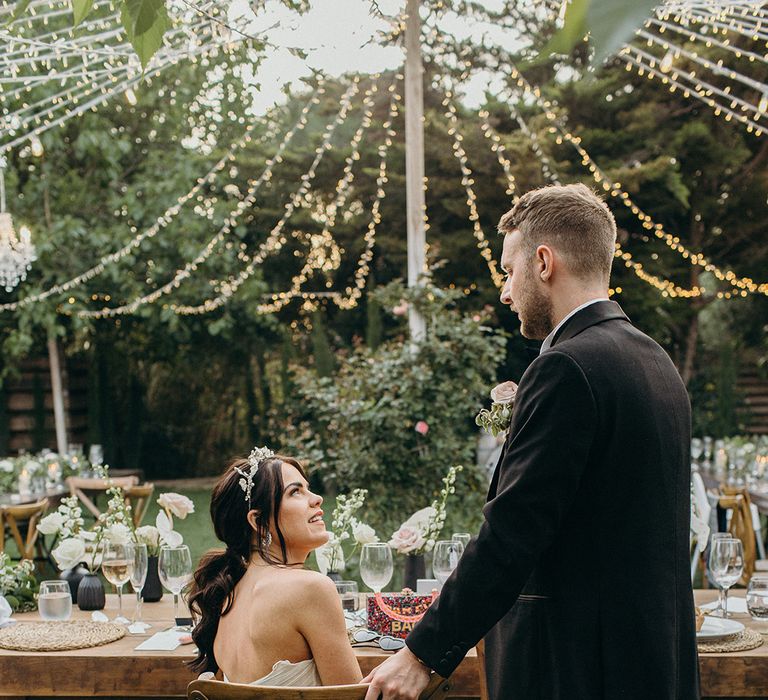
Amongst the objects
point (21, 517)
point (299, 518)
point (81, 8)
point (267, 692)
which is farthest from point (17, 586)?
point (81, 8)

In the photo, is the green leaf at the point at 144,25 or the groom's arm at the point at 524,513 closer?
the green leaf at the point at 144,25

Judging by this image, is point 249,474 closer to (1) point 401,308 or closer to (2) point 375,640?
(2) point 375,640

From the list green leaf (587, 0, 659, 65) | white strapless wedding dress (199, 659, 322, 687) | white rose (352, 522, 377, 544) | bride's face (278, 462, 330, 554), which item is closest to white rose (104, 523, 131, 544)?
white rose (352, 522, 377, 544)

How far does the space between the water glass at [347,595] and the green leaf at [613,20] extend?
266 cm

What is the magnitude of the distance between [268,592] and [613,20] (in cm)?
175

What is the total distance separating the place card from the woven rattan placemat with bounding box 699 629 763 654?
58.4 inches

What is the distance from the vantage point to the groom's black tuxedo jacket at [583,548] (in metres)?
1.63

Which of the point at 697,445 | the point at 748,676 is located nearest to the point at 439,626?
the point at 748,676

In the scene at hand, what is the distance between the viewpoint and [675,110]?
11.8 metres

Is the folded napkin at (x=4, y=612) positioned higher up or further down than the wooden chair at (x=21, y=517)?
higher up

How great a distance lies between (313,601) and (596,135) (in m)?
9.98

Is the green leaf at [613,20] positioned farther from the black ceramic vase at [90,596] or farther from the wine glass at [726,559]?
the black ceramic vase at [90,596]

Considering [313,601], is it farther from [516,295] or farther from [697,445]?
[697,445]

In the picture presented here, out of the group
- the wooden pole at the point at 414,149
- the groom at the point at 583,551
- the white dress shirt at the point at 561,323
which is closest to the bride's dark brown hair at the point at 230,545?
the groom at the point at 583,551
